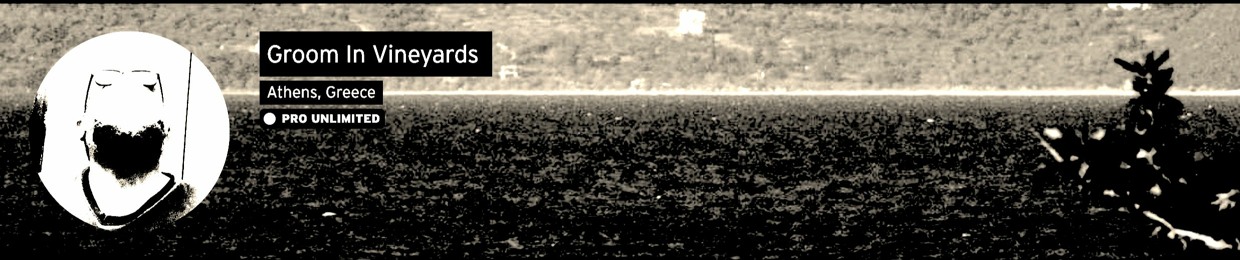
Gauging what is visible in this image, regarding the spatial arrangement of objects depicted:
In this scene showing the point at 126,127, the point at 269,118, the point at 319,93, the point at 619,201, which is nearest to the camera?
the point at 126,127

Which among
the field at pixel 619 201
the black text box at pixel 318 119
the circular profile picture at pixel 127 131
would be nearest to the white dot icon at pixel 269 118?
the black text box at pixel 318 119

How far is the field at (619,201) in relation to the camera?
31953mm

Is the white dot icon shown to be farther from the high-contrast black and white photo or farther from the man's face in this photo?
the man's face

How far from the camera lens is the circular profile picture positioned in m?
17.5

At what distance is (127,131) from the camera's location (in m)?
17.5

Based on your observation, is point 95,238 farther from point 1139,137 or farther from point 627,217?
point 1139,137

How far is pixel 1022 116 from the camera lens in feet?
411

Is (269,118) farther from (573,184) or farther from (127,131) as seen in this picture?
(573,184)

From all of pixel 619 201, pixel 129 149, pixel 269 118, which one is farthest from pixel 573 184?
pixel 129 149

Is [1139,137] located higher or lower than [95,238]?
higher

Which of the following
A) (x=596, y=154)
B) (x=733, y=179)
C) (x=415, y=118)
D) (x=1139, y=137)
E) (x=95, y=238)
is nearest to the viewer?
(x=1139, y=137)

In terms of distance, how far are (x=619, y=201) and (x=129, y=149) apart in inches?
1056

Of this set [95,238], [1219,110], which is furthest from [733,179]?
[1219,110]

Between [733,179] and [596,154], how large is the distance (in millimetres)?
15228
